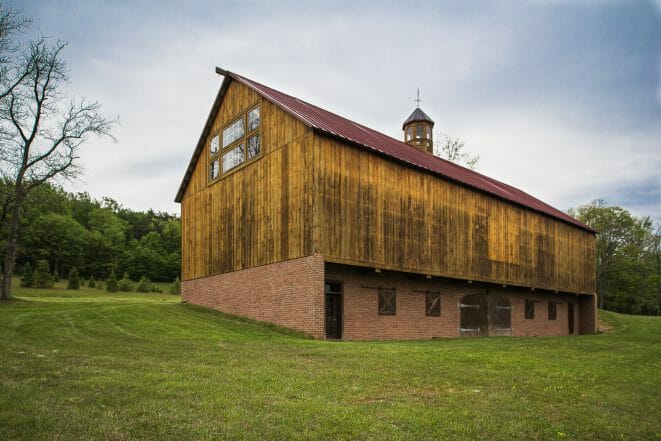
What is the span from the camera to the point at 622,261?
70.8 metres

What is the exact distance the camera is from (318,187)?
19844 millimetres

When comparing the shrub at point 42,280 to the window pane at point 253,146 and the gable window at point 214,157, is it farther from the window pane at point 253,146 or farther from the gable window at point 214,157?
the window pane at point 253,146

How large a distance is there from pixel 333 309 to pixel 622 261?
203 ft

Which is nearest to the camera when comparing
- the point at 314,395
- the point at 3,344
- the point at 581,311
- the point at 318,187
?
the point at 314,395

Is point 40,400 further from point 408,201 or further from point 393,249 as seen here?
point 408,201

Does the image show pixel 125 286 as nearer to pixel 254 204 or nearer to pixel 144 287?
pixel 144 287

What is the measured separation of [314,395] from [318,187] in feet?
38.8

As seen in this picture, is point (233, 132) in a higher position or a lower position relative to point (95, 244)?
higher

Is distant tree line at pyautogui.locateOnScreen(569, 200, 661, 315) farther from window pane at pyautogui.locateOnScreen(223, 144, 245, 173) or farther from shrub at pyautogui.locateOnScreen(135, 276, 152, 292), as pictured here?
window pane at pyautogui.locateOnScreen(223, 144, 245, 173)

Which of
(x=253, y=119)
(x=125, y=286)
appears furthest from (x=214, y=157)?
(x=125, y=286)

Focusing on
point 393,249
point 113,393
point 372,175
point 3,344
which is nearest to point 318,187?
point 372,175

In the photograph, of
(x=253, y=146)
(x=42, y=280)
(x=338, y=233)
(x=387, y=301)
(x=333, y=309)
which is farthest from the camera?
(x=42, y=280)

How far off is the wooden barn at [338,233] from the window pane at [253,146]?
88mm

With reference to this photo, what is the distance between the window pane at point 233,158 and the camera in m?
24.8
